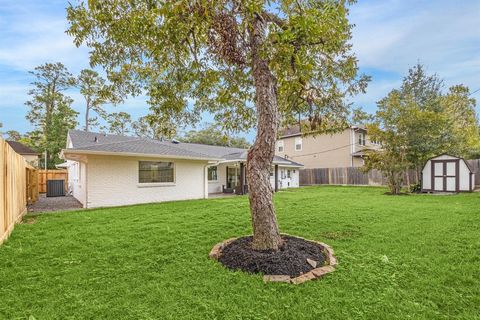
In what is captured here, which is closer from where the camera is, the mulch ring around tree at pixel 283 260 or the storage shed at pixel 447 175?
the mulch ring around tree at pixel 283 260

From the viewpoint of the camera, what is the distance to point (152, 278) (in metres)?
3.45

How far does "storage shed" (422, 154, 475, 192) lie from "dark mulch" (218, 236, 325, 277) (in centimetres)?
1498

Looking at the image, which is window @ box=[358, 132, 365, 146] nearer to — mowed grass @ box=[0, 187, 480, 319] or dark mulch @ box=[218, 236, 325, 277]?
mowed grass @ box=[0, 187, 480, 319]

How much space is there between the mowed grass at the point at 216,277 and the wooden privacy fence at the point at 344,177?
15.8m

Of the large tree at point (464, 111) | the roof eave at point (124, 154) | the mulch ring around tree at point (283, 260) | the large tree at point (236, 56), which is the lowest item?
the mulch ring around tree at point (283, 260)

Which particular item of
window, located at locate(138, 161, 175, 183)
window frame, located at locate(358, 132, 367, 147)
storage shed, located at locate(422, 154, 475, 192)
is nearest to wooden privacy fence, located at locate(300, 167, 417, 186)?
window frame, located at locate(358, 132, 367, 147)

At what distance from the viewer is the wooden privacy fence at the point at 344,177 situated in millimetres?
21109

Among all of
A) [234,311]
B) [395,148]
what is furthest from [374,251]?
[395,148]

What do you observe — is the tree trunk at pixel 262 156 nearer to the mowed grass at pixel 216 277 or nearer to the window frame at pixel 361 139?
the mowed grass at pixel 216 277

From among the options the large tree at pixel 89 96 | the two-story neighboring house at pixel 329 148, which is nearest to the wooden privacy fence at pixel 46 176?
the large tree at pixel 89 96

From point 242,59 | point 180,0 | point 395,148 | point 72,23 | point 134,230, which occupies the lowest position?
point 134,230

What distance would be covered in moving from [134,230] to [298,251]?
4.07m

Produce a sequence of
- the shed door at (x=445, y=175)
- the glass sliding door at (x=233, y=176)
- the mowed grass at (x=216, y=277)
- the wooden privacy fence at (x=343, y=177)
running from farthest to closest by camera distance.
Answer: the wooden privacy fence at (x=343, y=177) → the glass sliding door at (x=233, y=176) → the shed door at (x=445, y=175) → the mowed grass at (x=216, y=277)

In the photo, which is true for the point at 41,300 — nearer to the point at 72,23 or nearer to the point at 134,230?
the point at 134,230
